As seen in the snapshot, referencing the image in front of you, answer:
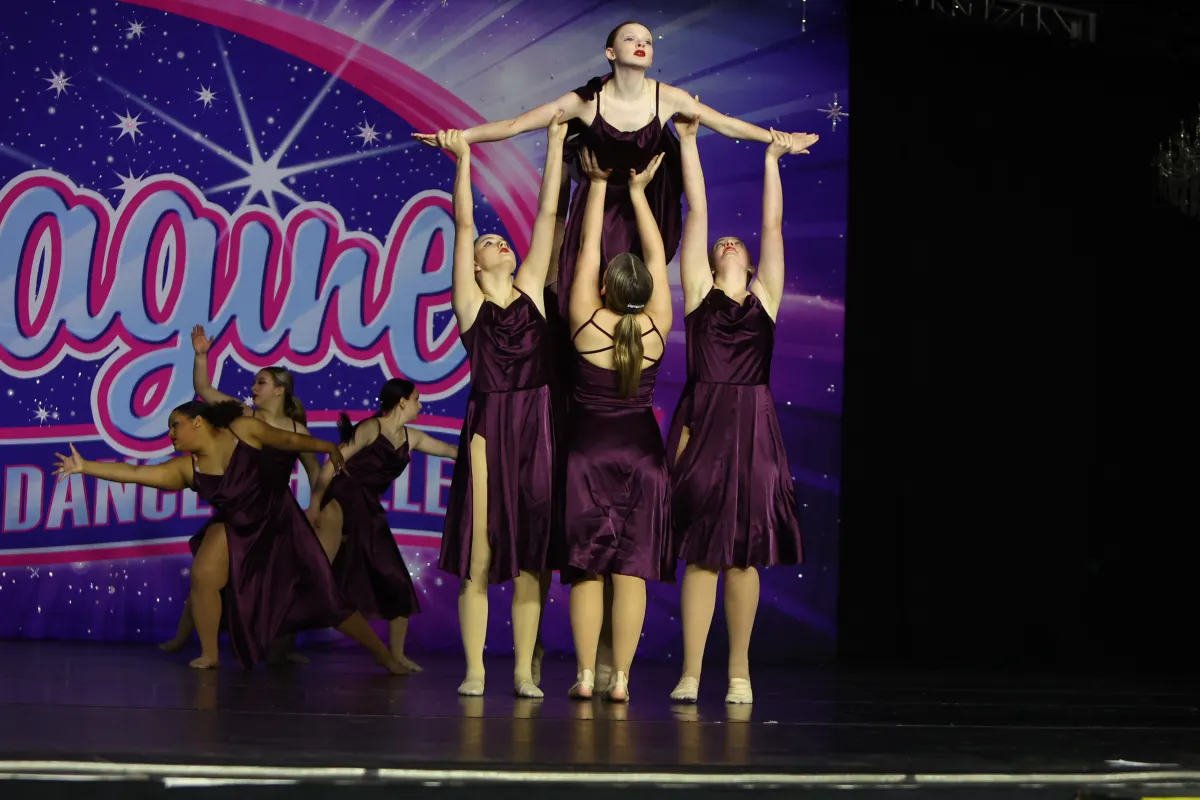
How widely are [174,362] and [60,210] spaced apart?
3.24 feet

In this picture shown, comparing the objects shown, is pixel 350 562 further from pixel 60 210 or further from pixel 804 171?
pixel 804 171

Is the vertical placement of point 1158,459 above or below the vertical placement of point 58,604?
above

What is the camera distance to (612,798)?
2982 millimetres

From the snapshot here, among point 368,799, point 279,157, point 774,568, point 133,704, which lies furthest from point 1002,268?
point 368,799

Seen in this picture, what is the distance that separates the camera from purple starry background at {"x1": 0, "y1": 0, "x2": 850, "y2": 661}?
309 inches

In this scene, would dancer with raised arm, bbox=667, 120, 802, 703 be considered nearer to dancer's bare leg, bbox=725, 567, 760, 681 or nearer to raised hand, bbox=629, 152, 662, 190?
dancer's bare leg, bbox=725, 567, 760, 681

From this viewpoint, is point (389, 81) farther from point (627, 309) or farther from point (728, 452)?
point (728, 452)

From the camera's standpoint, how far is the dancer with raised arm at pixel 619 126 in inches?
201

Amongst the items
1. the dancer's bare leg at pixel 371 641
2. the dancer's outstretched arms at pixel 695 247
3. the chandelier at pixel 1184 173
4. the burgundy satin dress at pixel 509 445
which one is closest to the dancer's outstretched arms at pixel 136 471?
the dancer's bare leg at pixel 371 641

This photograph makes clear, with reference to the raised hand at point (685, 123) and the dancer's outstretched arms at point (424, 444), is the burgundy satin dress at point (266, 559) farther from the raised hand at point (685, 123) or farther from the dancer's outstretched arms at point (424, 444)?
the raised hand at point (685, 123)

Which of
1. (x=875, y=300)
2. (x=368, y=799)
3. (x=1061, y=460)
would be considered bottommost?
(x=368, y=799)

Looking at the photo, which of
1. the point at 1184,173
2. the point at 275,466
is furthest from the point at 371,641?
the point at 1184,173

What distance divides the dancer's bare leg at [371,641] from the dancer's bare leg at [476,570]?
1.24 meters

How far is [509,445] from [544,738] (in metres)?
1.50
